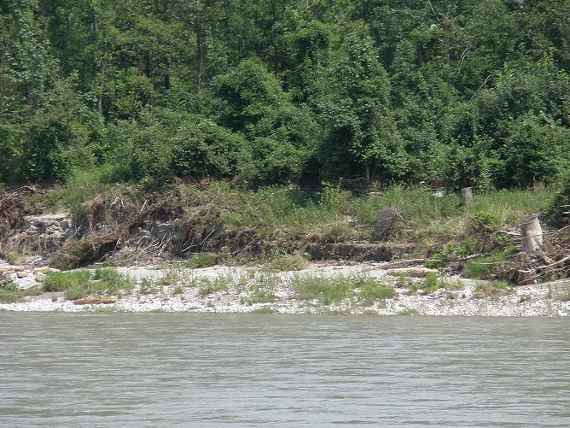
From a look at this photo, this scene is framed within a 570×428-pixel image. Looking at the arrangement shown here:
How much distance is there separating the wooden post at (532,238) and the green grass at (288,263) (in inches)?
220

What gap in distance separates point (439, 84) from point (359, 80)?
196 inches

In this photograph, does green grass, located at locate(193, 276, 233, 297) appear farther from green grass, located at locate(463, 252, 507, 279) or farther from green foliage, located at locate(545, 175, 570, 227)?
green foliage, located at locate(545, 175, 570, 227)

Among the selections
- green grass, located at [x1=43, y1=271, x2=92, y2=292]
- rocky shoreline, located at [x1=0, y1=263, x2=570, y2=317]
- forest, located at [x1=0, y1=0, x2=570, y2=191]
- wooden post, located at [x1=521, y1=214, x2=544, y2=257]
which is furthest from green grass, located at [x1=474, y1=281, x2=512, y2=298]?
green grass, located at [x1=43, y1=271, x2=92, y2=292]

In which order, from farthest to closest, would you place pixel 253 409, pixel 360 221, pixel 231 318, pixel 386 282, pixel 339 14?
pixel 339 14, pixel 360 221, pixel 386 282, pixel 231 318, pixel 253 409

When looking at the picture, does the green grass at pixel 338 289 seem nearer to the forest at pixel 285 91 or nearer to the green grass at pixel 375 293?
the green grass at pixel 375 293

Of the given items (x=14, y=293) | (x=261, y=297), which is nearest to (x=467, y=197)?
(x=261, y=297)

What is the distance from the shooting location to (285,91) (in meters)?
35.4

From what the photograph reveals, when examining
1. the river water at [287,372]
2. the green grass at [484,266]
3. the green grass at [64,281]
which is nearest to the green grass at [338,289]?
the river water at [287,372]

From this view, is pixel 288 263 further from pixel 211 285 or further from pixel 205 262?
pixel 211 285

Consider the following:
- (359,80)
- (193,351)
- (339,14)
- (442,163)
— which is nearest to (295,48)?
(339,14)

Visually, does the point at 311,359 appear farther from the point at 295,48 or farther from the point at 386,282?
the point at 295,48

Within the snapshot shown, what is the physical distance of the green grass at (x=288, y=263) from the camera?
26.6 m

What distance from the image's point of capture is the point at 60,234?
103 feet

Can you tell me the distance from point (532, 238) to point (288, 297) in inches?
202
